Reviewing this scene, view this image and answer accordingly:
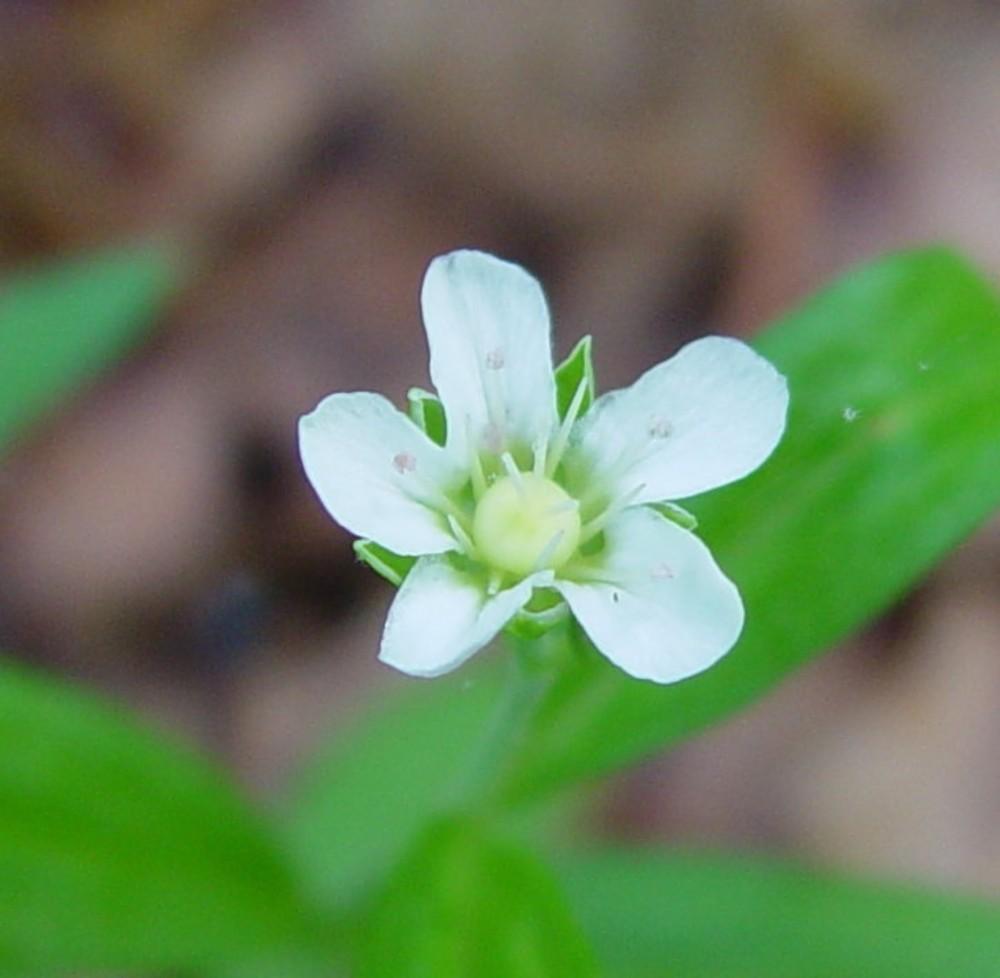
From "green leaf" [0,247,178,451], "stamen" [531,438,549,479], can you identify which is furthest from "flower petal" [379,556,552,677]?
"green leaf" [0,247,178,451]

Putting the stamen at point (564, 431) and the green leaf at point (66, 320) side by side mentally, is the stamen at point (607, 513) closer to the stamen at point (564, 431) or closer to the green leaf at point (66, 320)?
the stamen at point (564, 431)

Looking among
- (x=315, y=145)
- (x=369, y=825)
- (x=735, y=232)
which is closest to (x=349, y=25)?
(x=315, y=145)

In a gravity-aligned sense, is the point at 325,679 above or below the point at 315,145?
below

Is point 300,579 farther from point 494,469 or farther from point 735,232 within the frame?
point 494,469

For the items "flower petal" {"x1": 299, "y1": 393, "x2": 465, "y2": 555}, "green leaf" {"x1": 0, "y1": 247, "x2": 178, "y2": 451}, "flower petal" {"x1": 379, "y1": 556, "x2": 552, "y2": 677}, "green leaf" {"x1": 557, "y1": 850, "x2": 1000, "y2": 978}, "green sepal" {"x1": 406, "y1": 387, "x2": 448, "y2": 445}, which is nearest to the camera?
"flower petal" {"x1": 379, "y1": 556, "x2": 552, "y2": 677}

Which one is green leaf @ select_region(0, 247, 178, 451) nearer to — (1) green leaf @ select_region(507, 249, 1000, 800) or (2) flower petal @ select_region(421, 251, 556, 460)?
(1) green leaf @ select_region(507, 249, 1000, 800)
